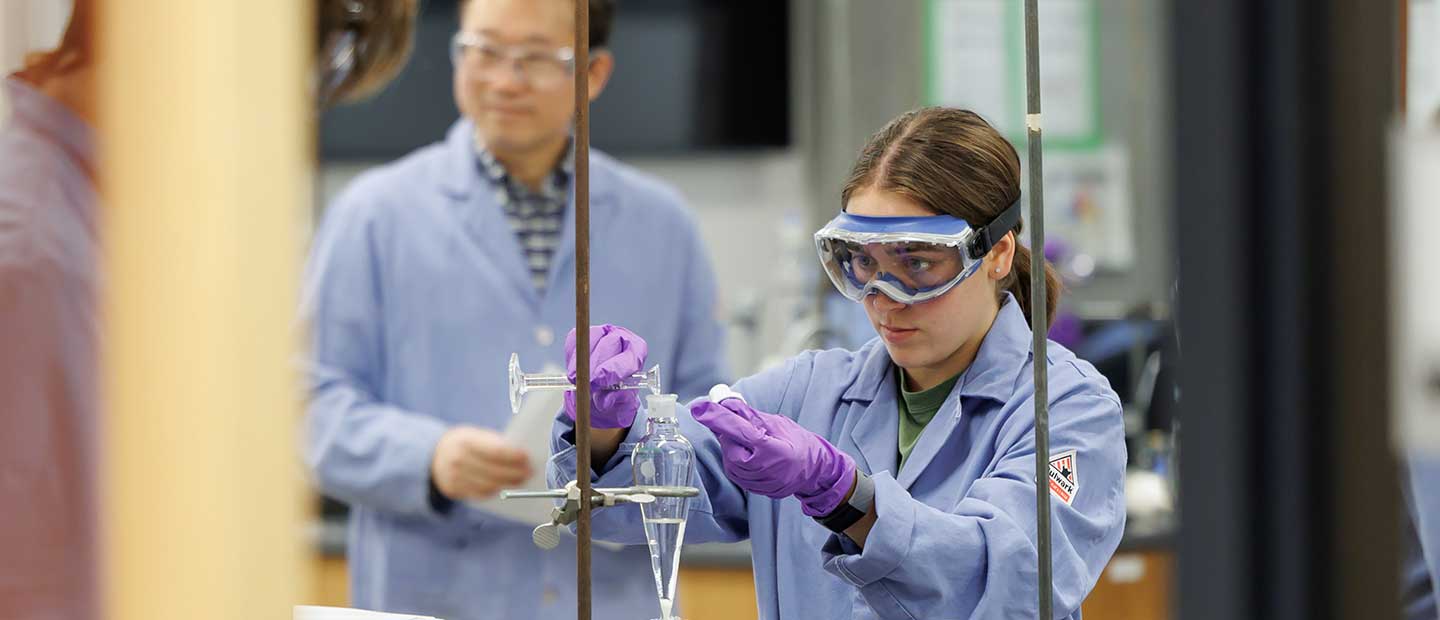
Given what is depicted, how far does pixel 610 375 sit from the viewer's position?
137 centimetres

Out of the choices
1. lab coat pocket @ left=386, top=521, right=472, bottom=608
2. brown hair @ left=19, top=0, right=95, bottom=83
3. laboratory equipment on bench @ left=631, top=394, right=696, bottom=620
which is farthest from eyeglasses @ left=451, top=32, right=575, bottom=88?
brown hair @ left=19, top=0, right=95, bottom=83

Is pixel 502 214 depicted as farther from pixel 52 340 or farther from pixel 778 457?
pixel 52 340

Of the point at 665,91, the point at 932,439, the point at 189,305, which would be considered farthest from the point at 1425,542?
the point at 665,91

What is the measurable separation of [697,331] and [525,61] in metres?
0.47

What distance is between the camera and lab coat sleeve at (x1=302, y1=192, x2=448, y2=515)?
2.10 meters

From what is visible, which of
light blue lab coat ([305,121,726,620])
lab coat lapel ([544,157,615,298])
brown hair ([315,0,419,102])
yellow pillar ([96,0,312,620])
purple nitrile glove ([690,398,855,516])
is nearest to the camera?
yellow pillar ([96,0,312,620])

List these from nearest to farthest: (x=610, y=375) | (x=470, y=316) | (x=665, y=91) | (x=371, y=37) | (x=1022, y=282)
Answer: (x=610, y=375) → (x=1022, y=282) → (x=371, y=37) → (x=470, y=316) → (x=665, y=91)

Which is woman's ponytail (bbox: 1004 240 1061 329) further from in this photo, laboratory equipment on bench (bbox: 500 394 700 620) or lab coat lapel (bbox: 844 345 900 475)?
laboratory equipment on bench (bbox: 500 394 700 620)

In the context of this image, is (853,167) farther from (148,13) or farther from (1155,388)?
(1155,388)

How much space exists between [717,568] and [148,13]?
220 cm

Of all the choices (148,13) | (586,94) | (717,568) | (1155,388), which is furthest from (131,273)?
(1155,388)

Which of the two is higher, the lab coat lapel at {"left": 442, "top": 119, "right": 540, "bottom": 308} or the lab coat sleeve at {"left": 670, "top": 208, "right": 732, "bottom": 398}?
the lab coat lapel at {"left": 442, "top": 119, "right": 540, "bottom": 308}

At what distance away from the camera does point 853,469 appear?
1293 millimetres

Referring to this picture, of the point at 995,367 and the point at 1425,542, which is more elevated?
the point at 995,367
